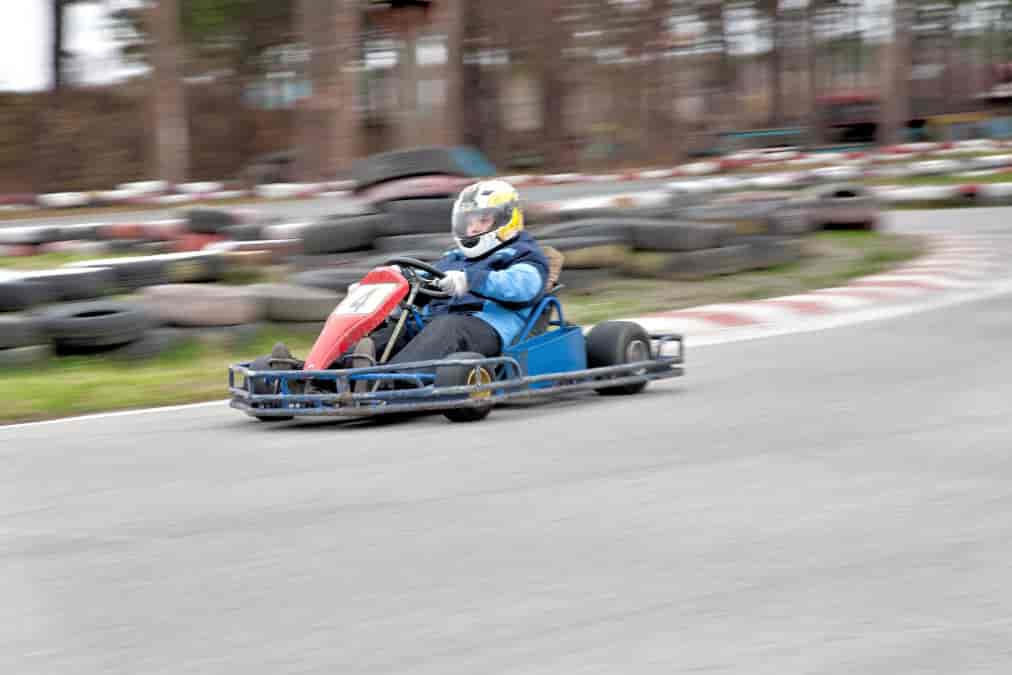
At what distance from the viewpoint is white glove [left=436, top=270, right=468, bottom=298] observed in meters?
5.04

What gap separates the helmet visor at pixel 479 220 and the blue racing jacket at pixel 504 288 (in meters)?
0.09

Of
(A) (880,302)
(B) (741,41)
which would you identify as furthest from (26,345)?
(B) (741,41)

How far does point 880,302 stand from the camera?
814 centimetres

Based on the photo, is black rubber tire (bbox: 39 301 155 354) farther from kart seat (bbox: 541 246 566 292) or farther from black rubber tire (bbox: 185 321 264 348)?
kart seat (bbox: 541 246 566 292)

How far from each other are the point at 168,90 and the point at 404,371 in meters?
16.3

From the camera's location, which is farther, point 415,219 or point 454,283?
point 415,219

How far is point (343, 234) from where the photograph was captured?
29.2ft

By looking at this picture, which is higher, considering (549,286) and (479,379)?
(549,286)

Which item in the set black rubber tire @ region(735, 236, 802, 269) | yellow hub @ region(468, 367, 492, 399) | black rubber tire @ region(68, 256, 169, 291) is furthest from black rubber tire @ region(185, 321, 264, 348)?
black rubber tire @ region(735, 236, 802, 269)

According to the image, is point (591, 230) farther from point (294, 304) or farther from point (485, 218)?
point (485, 218)

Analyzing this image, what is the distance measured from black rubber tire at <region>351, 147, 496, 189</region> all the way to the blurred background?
31.6 feet

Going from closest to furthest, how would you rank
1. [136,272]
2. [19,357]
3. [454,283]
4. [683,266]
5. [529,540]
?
[529,540] < [454,283] < [19,357] < [136,272] < [683,266]

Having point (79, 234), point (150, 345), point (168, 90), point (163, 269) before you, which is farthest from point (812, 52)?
point (150, 345)

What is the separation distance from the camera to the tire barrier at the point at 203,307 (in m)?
7.10
